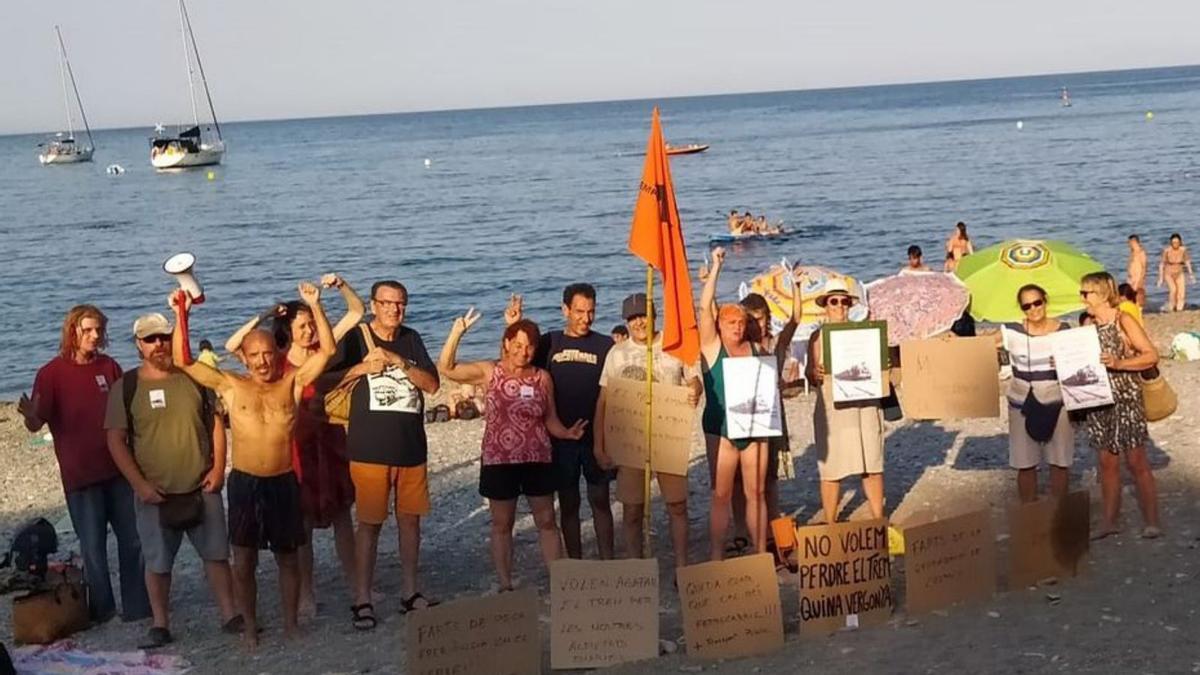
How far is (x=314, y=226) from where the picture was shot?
2163 inches

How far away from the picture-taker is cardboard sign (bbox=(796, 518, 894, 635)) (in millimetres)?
7512

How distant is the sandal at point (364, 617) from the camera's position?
325 inches

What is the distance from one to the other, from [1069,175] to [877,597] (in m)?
52.2

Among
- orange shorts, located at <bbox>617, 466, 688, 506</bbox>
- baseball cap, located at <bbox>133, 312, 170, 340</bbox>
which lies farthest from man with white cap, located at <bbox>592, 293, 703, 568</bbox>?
baseball cap, located at <bbox>133, 312, 170, 340</bbox>

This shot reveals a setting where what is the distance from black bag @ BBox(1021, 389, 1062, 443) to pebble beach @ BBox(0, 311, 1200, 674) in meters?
0.73

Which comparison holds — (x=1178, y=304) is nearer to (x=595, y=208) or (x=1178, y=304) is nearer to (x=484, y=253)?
(x=484, y=253)

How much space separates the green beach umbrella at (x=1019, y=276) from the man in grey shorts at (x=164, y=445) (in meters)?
8.84

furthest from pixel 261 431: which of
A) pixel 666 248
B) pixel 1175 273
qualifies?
pixel 1175 273

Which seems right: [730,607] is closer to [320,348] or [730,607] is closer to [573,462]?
[573,462]

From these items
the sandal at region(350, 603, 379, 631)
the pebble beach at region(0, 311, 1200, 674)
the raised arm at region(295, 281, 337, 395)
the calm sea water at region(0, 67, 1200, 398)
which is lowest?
the calm sea water at region(0, 67, 1200, 398)

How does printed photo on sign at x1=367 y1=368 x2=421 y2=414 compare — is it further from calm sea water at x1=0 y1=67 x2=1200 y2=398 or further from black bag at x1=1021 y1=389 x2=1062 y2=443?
calm sea water at x1=0 y1=67 x2=1200 y2=398

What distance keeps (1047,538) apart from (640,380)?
235 cm

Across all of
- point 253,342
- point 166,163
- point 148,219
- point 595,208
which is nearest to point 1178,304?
point 253,342

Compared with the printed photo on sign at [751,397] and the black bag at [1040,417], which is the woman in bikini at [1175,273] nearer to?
the black bag at [1040,417]
